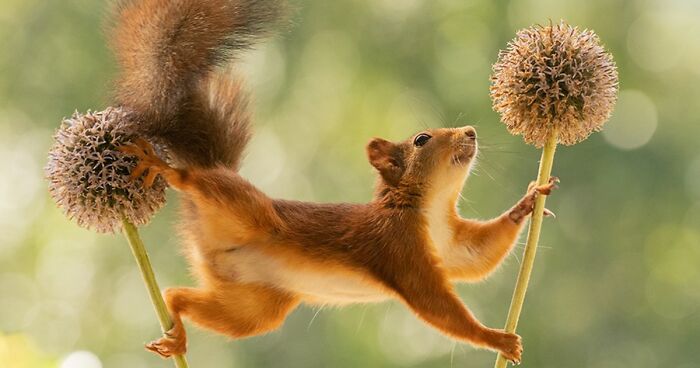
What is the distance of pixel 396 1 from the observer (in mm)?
2457

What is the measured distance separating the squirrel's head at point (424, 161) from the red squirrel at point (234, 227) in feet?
0.18

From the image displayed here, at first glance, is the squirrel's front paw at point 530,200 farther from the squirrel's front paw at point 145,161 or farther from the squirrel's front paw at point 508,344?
the squirrel's front paw at point 145,161

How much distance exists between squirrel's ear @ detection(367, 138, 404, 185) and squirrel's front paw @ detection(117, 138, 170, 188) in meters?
0.23

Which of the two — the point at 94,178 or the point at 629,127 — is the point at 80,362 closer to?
the point at 94,178

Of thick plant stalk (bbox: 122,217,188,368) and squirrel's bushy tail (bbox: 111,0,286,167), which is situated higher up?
squirrel's bushy tail (bbox: 111,0,286,167)

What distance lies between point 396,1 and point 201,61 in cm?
168

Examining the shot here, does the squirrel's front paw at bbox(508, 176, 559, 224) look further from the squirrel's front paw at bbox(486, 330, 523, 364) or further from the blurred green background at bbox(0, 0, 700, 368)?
the blurred green background at bbox(0, 0, 700, 368)

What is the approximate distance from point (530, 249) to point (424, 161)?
0.19m

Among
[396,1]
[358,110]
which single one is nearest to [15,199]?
[358,110]

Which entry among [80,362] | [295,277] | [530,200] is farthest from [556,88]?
[80,362]

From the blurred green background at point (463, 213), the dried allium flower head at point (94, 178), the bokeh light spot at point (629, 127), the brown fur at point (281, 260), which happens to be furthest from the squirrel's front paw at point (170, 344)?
the bokeh light spot at point (629, 127)

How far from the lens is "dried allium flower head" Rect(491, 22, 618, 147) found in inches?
31.3

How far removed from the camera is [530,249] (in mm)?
783

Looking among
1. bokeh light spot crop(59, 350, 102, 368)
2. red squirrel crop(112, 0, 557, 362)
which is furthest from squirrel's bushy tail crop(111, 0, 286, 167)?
bokeh light spot crop(59, 350, 102, 368)
